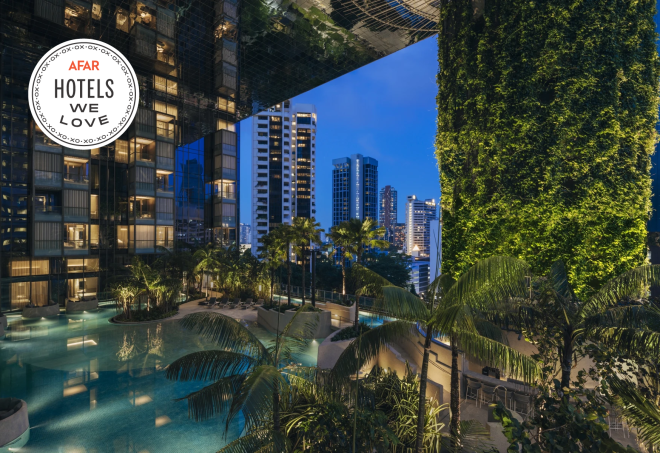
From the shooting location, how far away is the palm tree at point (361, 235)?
22.5 m

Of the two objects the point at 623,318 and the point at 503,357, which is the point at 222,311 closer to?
the point at 503,357

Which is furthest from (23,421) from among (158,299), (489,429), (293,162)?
(293,162)

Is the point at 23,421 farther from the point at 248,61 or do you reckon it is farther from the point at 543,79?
the point at 248,61

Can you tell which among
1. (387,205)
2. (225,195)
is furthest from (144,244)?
(387,205)

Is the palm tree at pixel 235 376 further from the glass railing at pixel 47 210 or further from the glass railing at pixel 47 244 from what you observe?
the glass railing at pixel 47 210

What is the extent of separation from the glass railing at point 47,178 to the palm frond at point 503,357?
3038cm

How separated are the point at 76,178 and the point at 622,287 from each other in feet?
108

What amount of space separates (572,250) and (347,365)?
34.2 ft

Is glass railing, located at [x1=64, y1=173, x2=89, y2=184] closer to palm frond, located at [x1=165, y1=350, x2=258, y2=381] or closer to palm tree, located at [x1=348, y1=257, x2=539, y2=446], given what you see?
palm frond, located at [x1=165, y1=350, x2=258, y2=381]

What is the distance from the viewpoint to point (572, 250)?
11867 millimetres

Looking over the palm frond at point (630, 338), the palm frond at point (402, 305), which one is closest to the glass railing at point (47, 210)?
the palm frond at point (402, 305)

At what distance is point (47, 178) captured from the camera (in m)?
24.4

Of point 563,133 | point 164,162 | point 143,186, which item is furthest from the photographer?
point 164,162

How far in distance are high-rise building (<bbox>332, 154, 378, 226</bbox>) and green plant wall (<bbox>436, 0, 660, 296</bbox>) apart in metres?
127
